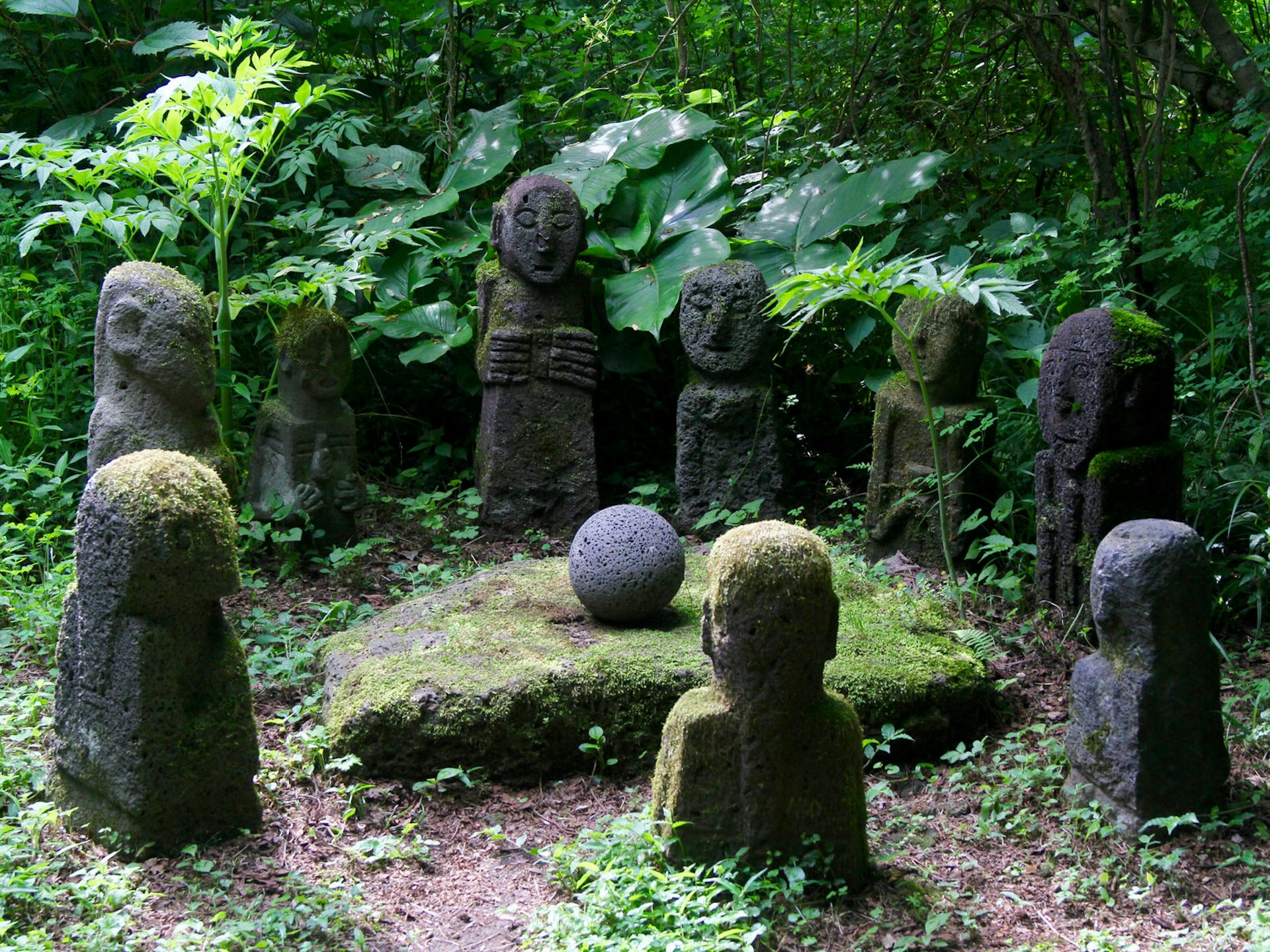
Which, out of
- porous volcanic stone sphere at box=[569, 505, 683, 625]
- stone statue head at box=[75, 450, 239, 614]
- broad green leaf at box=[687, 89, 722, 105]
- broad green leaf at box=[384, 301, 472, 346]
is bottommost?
porous volcanic stone sphere at box=[569, 505, 683, 625]

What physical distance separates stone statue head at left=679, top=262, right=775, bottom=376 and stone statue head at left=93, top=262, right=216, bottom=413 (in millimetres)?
2567

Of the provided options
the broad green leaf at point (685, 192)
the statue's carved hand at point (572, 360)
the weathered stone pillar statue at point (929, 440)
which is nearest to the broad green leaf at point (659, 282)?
the broad green leaf at point (685, 192)

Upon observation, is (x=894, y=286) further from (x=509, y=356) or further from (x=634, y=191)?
(x=634, y=191)

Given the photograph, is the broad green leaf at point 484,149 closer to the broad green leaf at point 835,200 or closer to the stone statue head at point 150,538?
the broad green leaf at point 835,200

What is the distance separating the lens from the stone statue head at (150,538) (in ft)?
11.0

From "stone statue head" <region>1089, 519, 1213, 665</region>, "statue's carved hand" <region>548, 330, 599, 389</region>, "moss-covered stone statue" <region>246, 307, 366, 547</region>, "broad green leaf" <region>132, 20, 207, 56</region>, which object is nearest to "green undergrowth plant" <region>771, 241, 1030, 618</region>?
"stone statue head" <region>1089, 519, 1213, 665</region>

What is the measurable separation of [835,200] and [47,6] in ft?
15.8

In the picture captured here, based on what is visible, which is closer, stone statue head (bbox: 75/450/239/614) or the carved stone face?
stone statue head (bbox: 75/450/239/614)

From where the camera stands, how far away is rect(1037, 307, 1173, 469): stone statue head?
4637mm

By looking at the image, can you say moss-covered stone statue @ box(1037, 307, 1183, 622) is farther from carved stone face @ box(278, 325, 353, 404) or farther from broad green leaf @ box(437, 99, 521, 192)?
broad green leaf @ box(437, 99, 521, 192)

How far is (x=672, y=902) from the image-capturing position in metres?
3.15

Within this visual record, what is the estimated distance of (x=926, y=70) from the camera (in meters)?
7.93

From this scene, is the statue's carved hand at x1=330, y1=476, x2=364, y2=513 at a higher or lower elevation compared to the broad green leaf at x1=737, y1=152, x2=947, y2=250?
lower

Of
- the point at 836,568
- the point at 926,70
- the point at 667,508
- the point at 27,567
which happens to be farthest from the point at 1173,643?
the point at 926,70
